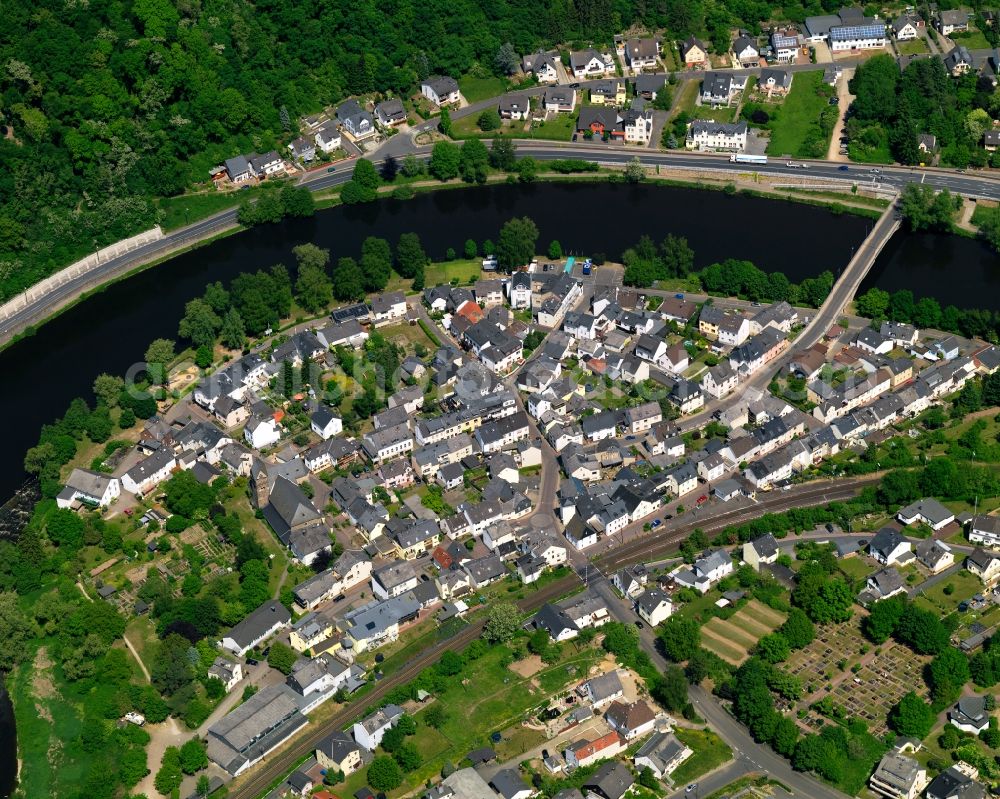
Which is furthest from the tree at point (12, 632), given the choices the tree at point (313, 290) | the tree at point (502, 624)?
the tree at point (313, 290)

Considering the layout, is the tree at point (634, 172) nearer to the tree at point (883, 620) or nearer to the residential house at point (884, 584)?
the residential house at point (884, 584)

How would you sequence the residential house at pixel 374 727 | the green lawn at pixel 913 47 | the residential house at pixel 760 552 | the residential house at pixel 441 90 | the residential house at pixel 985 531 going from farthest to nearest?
1. the green lawn at pixel 913 47
2. the residential house at pixel 441 90
3. the residential house at pixel 985 531
4. the residential house at pixel 760 552
5. the residential house at pixel 374 727

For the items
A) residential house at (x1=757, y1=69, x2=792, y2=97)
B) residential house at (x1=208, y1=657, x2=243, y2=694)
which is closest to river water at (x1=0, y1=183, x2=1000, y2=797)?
residential house at (x1=757, y1=69, x2=792, y2=97)

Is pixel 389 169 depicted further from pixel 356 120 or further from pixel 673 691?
pixel 673 691

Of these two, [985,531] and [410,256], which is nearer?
[985,531]

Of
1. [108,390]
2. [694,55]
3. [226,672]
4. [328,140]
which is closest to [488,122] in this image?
[328,140]

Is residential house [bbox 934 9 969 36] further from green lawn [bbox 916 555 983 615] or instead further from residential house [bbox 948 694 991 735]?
residential house [bbox 948 694 991 735]
